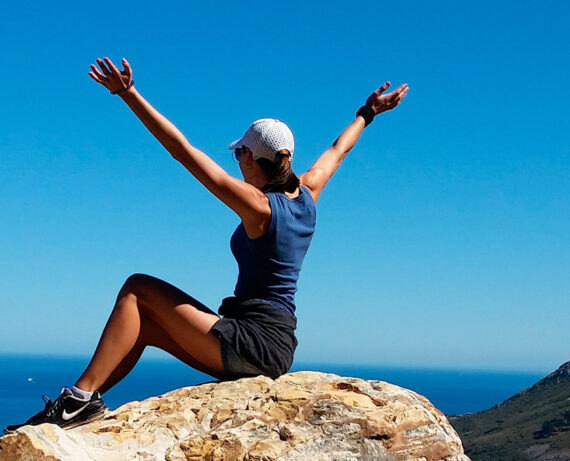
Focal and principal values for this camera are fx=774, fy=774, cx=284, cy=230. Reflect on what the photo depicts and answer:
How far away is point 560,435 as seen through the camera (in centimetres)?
8338

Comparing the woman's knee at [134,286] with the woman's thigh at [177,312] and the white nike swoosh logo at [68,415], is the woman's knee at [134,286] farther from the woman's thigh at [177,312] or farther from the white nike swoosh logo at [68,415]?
the white nike swoosh logo at [68,415]

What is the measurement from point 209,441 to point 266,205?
1.89 meters

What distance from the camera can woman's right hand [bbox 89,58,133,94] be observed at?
19.4ft

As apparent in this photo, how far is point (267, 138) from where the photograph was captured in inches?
254

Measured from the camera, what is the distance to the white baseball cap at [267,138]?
6461 millimetres

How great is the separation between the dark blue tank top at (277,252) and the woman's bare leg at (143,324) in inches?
17.5

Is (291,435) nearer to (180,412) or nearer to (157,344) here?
(180,412)

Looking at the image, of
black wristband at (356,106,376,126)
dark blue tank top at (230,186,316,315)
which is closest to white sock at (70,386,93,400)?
dark blue tank top at (230,186,316,315)


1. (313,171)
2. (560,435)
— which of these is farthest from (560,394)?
(313,171)

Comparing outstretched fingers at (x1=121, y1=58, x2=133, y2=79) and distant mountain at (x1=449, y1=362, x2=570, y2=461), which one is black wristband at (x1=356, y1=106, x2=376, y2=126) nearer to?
outstretched fingers at (x1=121, y1=58, x2=133, y2=79)

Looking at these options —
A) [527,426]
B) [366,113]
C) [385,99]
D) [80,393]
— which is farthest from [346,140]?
[527,426]

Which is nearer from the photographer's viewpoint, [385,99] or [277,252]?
[277,252]

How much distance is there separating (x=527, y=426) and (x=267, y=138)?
93543mm

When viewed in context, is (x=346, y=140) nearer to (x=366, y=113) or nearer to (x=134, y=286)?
(x=366, y=113)
